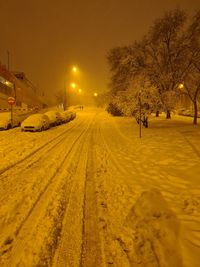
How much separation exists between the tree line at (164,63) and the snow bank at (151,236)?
15.0 m

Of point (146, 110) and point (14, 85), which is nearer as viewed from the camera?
point (146, 110)

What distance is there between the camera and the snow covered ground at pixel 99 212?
3277 mm

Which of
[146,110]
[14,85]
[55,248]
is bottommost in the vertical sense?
[55,248]

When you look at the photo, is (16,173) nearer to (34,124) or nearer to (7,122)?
(34,124)

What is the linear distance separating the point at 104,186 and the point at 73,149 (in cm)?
509

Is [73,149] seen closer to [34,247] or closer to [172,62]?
[34,247]

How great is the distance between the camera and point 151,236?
3736 millimetres

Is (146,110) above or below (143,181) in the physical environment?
above

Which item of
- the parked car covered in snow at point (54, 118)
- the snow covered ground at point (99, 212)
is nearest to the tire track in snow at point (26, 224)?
the snow covered ground at point (99, 212)

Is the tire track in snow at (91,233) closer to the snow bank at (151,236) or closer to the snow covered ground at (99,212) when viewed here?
the snow covered ground at (99,212)

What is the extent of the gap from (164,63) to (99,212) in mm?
25269

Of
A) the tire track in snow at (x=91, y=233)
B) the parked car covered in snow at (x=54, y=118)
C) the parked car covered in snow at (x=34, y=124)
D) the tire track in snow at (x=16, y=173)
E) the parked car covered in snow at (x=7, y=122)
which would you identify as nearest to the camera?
the tire track in snow at (x=91, y=233)

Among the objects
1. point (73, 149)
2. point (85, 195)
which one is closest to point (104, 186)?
point (85, 195)

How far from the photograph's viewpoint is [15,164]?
26.3ft
